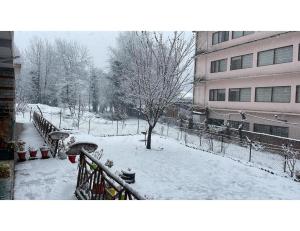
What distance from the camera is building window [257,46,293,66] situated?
13.5 m

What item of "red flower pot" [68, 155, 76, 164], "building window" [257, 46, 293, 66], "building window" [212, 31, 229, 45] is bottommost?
→ "red flower pot" [68, 155, 76, 164]

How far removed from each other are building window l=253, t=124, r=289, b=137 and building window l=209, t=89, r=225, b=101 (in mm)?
3598

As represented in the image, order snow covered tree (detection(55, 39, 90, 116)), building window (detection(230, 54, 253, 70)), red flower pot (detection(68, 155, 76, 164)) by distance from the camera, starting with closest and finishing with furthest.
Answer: red flower pot (detection(68, 155, 76, 164))
building window (detection(230, 54, 253, 70))
snow covered tree (detection(55, 39, 90, 116))

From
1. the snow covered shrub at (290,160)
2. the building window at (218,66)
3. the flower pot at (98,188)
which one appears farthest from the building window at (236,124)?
the flower pot at (98,188)

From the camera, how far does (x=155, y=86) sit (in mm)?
12352

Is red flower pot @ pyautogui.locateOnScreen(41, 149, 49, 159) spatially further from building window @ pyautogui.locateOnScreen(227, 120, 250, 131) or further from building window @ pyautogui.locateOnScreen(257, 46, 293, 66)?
building window @ pyautogui.locateOnScreen(257, 46, 293, 66)

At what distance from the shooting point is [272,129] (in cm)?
1456

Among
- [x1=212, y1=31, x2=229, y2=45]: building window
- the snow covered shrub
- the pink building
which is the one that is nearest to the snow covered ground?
the snow covered shrub

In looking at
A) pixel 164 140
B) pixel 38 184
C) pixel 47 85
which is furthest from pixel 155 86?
pixel 47 85

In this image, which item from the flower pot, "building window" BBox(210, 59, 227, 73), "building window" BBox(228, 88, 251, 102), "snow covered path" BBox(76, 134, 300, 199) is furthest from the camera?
"building window" BBox(210, 59, 227, 73)

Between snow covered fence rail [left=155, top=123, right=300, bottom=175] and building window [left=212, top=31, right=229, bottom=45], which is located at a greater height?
building window [left=212, top=31, right=229, bottom=45]

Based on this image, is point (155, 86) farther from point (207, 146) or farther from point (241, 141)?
point (241, 141)

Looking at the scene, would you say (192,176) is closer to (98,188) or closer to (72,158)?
(72,158)
